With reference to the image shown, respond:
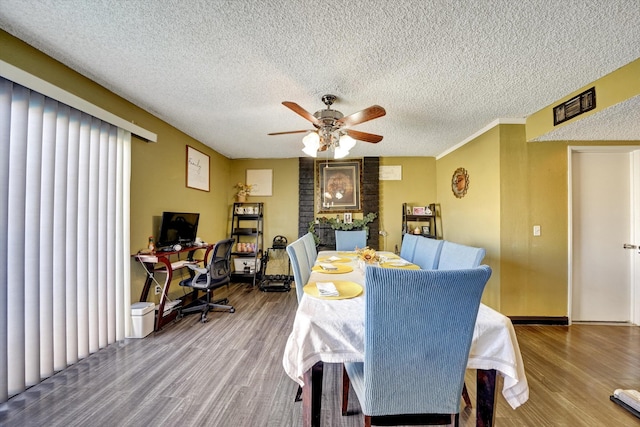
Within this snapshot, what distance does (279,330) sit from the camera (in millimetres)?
2580

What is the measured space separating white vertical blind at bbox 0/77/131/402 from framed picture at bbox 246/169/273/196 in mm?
2388

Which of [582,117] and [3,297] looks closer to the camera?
[3,297]

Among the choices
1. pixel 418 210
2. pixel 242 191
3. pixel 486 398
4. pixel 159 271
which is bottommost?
pixel 486 398

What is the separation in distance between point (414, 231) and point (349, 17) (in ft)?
11.7

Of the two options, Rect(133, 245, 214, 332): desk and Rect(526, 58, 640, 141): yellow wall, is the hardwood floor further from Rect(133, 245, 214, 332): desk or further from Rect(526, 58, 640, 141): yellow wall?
Rect(526, 58, 640, 141): yellow wall

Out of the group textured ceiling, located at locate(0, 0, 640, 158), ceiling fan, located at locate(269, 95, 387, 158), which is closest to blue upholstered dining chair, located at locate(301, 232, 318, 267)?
ceiling fan, located at locate(269, 95, 387, 158)

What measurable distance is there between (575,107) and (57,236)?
179 inches

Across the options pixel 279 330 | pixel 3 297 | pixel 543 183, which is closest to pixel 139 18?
pixel 3 297

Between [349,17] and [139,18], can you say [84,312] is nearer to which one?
[139,18]

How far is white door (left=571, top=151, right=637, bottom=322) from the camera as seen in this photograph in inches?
109

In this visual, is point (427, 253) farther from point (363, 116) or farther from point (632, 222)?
point (632, 222)

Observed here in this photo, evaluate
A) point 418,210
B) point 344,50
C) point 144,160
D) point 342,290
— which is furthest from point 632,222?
point 144,160

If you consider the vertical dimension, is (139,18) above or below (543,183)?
above

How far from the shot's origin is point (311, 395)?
116 cm
